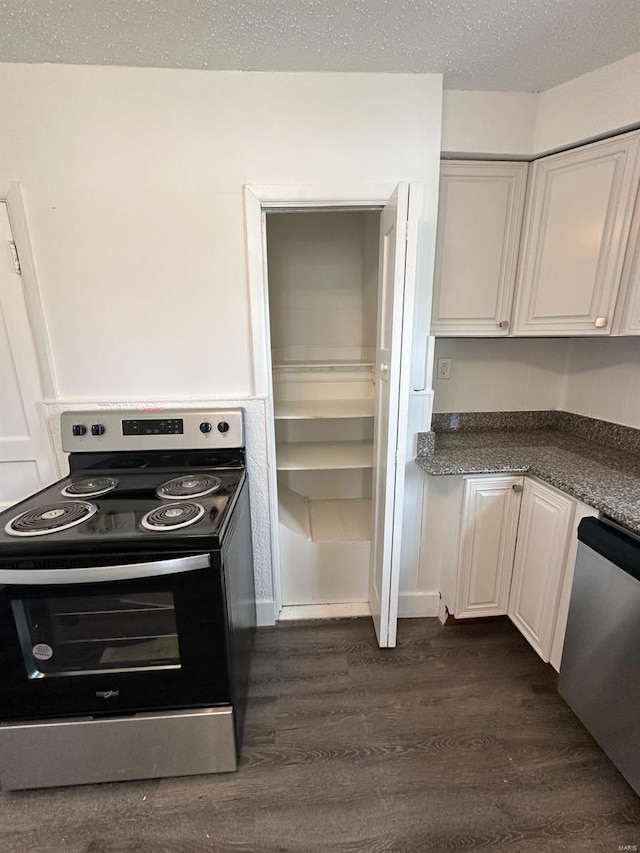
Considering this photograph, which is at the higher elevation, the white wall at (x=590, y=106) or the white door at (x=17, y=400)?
the white wall at (x=590, y=106)

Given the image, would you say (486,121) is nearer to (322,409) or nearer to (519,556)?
(322,409)

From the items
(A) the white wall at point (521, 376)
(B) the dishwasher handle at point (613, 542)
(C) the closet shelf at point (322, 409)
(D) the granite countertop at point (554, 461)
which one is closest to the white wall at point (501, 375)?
(A) the white wall at point (521, 376)

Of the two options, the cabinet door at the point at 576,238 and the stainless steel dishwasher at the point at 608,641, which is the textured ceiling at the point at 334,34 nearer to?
the cabinet door at the point at 576,238

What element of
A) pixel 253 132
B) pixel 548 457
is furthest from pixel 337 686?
pixel 253 132

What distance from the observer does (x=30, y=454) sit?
5.33 ft

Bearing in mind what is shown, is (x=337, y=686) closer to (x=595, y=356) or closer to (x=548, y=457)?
(x=548, y=457)

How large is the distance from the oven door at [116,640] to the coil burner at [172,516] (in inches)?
3.9

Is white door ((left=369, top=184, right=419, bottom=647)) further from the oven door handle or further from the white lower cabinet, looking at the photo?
the oven door handle

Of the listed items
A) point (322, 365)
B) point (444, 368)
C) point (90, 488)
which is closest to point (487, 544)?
point (444, 368)

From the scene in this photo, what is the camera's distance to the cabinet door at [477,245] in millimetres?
1612

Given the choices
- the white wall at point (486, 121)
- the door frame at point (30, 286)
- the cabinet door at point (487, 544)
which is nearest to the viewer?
the door frame at point (30, 286)

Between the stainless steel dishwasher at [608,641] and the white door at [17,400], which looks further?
the white door at [17,400]

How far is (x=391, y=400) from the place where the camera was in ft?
4.70

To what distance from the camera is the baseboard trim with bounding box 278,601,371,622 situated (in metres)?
1.96
